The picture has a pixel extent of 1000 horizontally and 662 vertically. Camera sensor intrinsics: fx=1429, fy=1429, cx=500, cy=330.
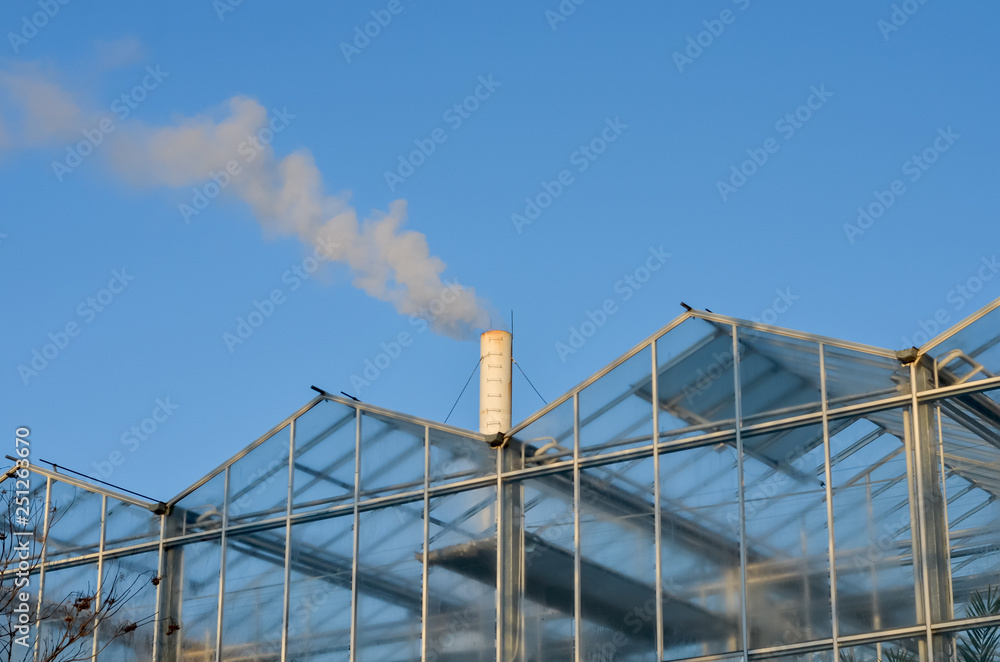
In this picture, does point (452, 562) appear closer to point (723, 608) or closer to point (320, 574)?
point (320, 574)

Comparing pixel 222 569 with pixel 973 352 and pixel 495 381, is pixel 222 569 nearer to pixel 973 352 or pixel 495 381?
pixel 495 381

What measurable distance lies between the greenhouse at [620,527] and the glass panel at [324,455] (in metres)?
0.05

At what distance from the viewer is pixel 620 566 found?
66.6ft

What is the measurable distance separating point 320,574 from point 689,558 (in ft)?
20.7

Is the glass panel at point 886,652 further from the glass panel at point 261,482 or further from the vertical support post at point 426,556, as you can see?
Answer: the glass panel at point 261,482

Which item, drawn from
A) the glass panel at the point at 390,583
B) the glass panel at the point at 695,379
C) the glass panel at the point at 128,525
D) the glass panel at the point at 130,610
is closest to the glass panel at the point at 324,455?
the glass panel at the point at 390,583

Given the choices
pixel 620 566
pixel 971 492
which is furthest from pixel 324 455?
pixel 971 492

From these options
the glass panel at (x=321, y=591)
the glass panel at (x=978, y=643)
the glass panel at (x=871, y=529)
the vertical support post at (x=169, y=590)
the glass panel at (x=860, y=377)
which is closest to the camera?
the glass panel at (x=978, y=643)

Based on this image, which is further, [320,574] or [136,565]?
[136,565]

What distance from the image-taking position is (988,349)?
61.6 feet

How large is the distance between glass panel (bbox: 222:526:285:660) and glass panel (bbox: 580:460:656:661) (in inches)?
216

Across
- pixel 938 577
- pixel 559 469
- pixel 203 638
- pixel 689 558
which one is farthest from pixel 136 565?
pixel 938 577

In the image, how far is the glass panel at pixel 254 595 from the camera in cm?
2303

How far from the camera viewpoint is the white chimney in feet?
83.3
